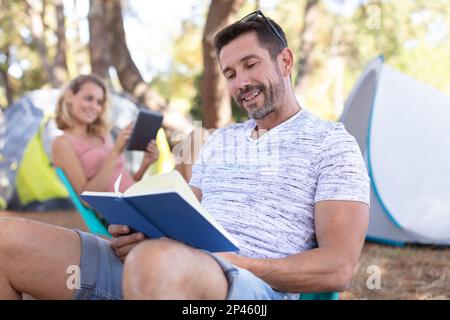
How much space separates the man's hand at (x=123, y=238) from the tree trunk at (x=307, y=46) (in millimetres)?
5917

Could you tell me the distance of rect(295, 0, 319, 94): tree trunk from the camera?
24.5 feet

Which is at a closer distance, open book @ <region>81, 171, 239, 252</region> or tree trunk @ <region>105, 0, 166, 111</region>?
open book @ <region>81, 171, 239, 252</region>

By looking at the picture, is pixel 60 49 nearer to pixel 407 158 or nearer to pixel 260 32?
pixel 407 158

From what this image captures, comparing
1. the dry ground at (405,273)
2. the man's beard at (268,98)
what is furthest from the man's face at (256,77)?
the dry ground at (405,273)

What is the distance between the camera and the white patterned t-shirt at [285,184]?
180 centimetres

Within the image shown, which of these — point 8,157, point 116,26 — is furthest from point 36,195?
point 116,26

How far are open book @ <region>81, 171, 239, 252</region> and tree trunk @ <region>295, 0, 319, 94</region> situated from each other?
19.9 feet

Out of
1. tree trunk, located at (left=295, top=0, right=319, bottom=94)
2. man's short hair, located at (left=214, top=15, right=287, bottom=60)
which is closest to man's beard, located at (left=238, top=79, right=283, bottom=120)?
man's short hair, located at (left=214, top=15, right=287, bottom=60)

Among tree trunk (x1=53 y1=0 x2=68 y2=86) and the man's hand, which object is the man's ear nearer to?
the man's hand

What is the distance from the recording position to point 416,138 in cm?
429

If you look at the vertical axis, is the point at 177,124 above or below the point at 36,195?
above

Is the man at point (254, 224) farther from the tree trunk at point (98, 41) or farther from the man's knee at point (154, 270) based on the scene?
the tree trunk at point (98, 41)

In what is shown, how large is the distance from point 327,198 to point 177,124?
13.7 feet
